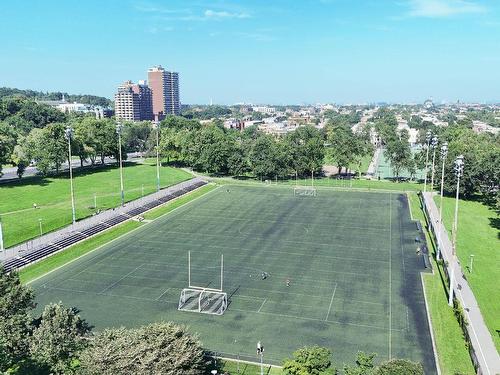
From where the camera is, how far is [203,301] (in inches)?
1566

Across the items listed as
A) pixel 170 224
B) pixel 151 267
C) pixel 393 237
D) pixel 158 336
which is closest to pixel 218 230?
pixel 170 224

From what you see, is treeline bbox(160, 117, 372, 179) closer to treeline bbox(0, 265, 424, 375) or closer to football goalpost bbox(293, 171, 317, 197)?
football goalpost bbox(293, 171, 317, 197)

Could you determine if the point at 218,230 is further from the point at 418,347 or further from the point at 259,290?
the point at 418,347

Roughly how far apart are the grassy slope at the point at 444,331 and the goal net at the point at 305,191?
41612mm

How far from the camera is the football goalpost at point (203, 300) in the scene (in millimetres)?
38031

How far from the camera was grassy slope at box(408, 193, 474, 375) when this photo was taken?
97.4ft

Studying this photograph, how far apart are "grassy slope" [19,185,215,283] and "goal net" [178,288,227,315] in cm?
1682

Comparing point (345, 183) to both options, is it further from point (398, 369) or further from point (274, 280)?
point (398, 369)

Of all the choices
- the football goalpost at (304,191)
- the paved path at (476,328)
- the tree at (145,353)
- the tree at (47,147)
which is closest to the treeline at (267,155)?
the football goalpost at (304,191)

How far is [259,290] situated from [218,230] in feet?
68.5

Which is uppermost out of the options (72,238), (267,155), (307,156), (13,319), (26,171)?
(267,155)

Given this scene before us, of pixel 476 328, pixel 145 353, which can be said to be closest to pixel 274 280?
pixel 476 328

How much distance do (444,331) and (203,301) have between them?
64.4ft

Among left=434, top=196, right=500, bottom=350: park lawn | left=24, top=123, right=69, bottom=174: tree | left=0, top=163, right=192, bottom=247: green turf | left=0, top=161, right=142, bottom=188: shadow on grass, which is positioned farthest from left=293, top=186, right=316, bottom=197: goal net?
left=24, top=123, right=69, bottom=174: tree
